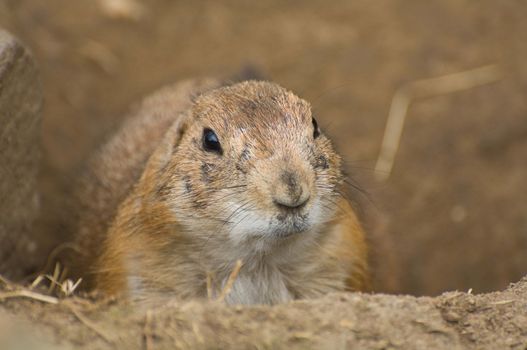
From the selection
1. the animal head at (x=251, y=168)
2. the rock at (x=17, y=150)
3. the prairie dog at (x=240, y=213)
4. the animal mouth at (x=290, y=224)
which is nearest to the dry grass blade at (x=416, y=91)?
the prairie dog at (x=240, y=213)

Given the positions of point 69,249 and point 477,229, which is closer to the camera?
point 69,249

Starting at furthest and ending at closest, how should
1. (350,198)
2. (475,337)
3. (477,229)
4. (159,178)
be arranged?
(477,229)
(350,198)
(159,178)
(475,337)

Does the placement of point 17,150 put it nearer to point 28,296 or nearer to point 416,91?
point 28,296

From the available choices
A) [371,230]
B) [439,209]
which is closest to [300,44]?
[439,209]

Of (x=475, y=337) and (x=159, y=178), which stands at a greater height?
(x=159, y=178)

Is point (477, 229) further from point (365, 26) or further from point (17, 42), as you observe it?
point (17, 42)

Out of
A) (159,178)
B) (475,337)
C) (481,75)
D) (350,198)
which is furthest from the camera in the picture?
(481,75)

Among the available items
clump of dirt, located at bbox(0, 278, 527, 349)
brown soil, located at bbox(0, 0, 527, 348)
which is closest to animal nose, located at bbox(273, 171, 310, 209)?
clump of dirt, located at bbox(0, 278, 527, 349)
